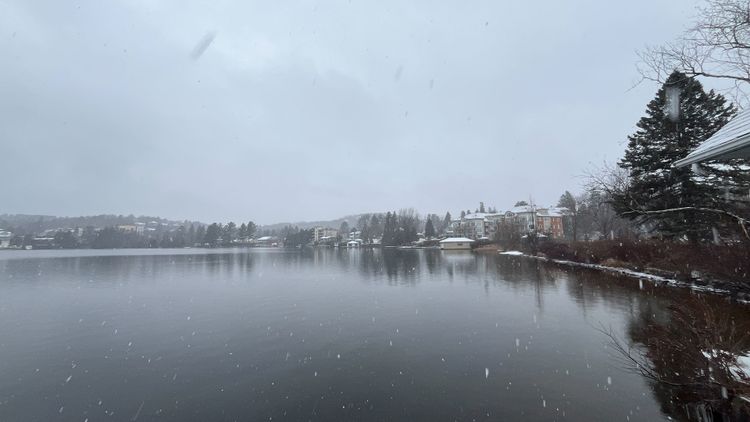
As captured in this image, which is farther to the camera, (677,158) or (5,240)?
(5,240)

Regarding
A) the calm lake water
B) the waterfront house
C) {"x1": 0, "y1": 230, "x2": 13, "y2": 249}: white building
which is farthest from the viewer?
{"x1": 0, "y1": 230, "x2": 13, "y2": 249}: white building

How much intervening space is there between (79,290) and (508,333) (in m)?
24.2

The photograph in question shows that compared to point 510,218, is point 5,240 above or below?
below

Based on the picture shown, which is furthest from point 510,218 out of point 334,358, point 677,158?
point 334,358

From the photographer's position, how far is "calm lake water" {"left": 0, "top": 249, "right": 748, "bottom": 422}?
18.6 ft

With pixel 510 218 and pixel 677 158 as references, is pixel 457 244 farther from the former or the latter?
pixel 677 158

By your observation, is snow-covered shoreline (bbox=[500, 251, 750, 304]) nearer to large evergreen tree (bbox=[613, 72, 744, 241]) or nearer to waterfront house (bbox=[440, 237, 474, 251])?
large evergreen tree (bbox=[613, 72, 744, 241])

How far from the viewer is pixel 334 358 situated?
814cm

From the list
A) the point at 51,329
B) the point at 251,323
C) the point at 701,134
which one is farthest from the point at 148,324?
the point at 701,134

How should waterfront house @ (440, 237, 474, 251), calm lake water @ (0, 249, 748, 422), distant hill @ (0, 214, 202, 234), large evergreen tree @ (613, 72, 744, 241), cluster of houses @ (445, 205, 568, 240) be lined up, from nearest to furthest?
calm lake water @ (0, 249, 748, 422), large evergreen tree @ (613, 72, 744, 241), waterfront house @ (440, 237, 474, 251), cluster of houses @ (445, 205, 568, 240), distant hill @ (0, 214, 202, 234)

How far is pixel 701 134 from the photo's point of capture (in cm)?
2114

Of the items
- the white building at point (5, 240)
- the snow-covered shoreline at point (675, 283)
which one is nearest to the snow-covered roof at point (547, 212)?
the snow-covered shoreline at point (675, 283)

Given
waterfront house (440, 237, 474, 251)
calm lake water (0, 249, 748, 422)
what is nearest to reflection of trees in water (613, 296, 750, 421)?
calm lake water (0, 249, 748, 422)

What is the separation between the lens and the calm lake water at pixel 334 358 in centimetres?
566
